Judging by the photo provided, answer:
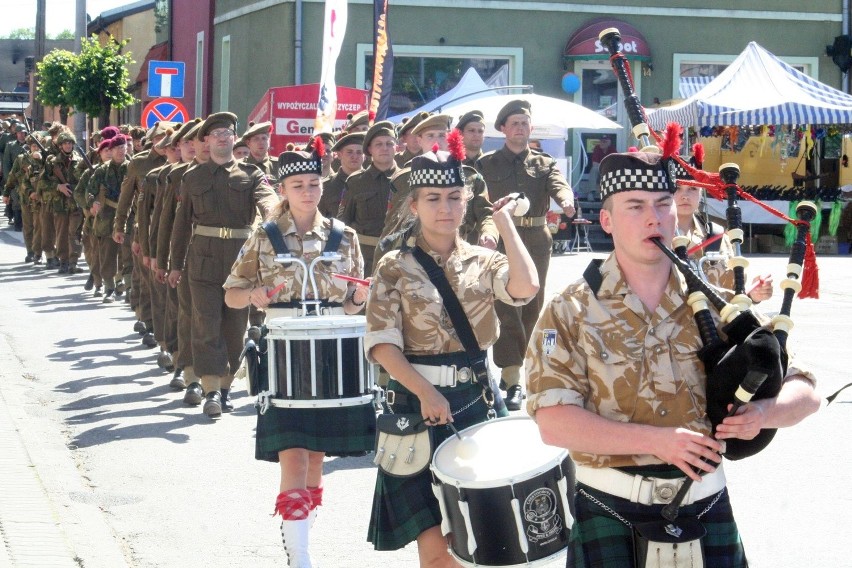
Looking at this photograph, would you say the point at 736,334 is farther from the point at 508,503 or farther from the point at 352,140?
the point at 352,140

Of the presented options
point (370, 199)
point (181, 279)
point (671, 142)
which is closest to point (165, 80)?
point (370, 199)

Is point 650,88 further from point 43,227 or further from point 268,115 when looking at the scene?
point 43,227

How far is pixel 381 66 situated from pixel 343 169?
31.9ft

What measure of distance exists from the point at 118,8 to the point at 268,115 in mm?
30371

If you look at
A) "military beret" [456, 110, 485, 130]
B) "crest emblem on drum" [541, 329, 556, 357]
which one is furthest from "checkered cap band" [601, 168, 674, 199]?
"military beret" [456, 110, 485, 130]

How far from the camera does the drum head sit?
14.2ft

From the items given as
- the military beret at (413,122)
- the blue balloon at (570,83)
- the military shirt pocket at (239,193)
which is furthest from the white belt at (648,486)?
the blue balloon at (570,83)

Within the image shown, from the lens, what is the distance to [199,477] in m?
7.98

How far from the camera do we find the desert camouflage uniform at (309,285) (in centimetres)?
590

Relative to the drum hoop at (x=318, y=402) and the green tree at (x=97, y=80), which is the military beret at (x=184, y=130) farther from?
the green tree at (x=97, y=80)

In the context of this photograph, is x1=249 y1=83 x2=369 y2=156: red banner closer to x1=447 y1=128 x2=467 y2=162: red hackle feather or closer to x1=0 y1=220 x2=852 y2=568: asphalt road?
x1=0 y1=220 x2=852 y2=568: asphalt road

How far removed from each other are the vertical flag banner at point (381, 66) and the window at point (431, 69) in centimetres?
543

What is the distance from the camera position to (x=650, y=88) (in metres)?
28.5

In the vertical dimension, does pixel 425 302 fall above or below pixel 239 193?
below
